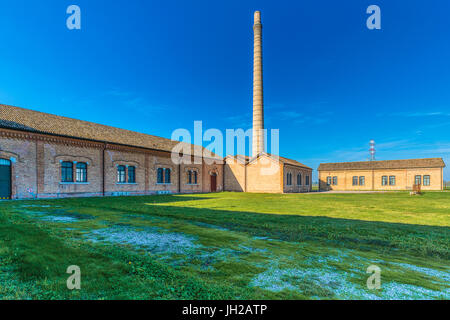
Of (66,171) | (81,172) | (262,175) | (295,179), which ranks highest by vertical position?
(66,171)

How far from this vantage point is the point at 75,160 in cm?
1820

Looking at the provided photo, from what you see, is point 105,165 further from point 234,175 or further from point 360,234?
point 360,234

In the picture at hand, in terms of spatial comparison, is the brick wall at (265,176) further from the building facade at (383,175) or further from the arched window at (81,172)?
the building facade at (383,175)

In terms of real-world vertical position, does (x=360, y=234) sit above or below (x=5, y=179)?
below

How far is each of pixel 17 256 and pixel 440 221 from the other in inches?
509

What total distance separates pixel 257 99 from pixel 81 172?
25.6 m

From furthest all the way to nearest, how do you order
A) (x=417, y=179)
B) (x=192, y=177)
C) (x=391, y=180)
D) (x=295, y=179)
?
(x=391, y=180) → (x=417, y=179) → (x=295, y=179) → (x=192, y=177)

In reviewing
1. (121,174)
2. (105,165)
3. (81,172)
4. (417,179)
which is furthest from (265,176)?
(417,179)

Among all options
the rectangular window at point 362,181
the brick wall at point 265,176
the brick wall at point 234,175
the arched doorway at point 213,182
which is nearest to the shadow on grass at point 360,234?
the brick wall at point 265,176

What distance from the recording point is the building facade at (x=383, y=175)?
38594 millimetres

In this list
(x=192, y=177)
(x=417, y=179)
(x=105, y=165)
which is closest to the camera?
(x=105, y=165)

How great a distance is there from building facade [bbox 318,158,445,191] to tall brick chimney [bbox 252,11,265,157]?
69.2 ft
